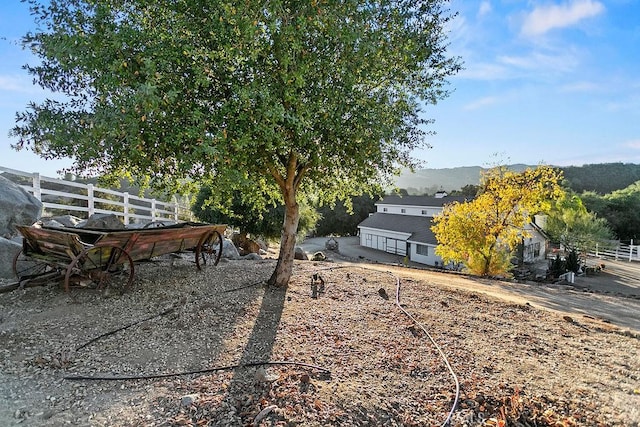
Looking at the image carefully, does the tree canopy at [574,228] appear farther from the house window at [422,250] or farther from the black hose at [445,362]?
the black hose at [445,362]

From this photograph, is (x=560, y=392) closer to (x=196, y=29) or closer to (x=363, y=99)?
(x=363, y=99)

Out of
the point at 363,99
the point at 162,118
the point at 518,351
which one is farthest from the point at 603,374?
the point at 162,118

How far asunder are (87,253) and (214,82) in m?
3.05

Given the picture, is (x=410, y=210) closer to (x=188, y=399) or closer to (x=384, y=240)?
(x=384, y=240)

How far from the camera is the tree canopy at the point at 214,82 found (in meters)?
4.45

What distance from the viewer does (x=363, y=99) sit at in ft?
18.8

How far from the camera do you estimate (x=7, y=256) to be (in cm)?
653

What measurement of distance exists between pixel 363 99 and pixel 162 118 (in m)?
2.97

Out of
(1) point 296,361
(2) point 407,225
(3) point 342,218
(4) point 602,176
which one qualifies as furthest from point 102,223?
(4) point 602,176

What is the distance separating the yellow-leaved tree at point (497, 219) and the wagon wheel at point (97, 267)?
14.3 metres

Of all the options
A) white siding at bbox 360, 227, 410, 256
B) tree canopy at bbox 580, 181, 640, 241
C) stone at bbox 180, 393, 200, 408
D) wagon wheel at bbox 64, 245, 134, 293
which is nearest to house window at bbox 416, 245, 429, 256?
A: white siding at bbox 360, 227, 410, 256

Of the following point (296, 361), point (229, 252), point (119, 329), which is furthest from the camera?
point (229, 252)

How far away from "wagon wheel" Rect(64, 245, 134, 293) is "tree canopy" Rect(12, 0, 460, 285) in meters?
1.29

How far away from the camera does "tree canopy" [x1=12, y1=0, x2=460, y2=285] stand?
14.6 ft
